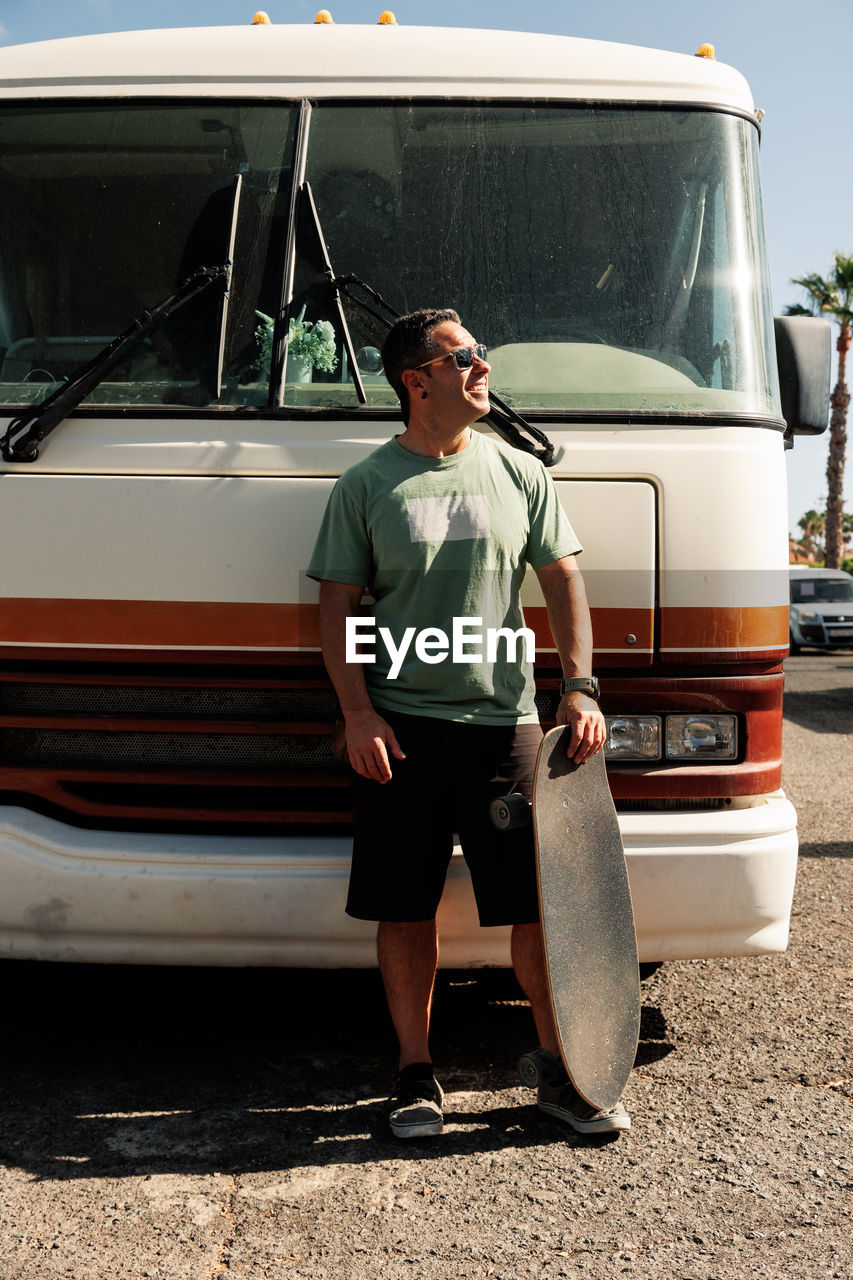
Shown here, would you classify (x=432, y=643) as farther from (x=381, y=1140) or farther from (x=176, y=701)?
(x=381, y=1140)

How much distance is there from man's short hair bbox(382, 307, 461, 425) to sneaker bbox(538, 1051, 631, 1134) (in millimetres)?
1696

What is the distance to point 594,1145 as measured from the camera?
3.14 meters

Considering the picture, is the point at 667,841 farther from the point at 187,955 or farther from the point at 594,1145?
the point at 187,955

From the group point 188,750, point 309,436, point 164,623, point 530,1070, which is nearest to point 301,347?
point 309,436

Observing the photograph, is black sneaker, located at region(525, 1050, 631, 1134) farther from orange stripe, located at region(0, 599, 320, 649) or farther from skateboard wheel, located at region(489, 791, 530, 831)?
orange stripe, located at region(0, 599, 320, 649)

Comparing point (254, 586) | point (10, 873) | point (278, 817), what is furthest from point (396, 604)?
point (10, 873)

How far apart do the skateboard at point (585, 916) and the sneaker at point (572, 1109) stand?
0.04 meters

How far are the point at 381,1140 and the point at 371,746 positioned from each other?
98 centimetres

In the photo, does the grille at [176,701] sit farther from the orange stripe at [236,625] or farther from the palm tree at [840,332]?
the palm tree at [840,332]

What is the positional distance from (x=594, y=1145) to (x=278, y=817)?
1118mm

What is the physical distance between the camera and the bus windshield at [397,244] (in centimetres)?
344

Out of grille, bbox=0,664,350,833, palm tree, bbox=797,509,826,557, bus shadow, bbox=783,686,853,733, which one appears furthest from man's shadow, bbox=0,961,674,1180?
palm tree, bbox=797,509,826,557

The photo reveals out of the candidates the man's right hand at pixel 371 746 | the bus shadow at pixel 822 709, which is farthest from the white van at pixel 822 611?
the man's right hand at pixel 371 746

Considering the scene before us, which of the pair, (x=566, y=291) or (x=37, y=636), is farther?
(x=566, y=291)
